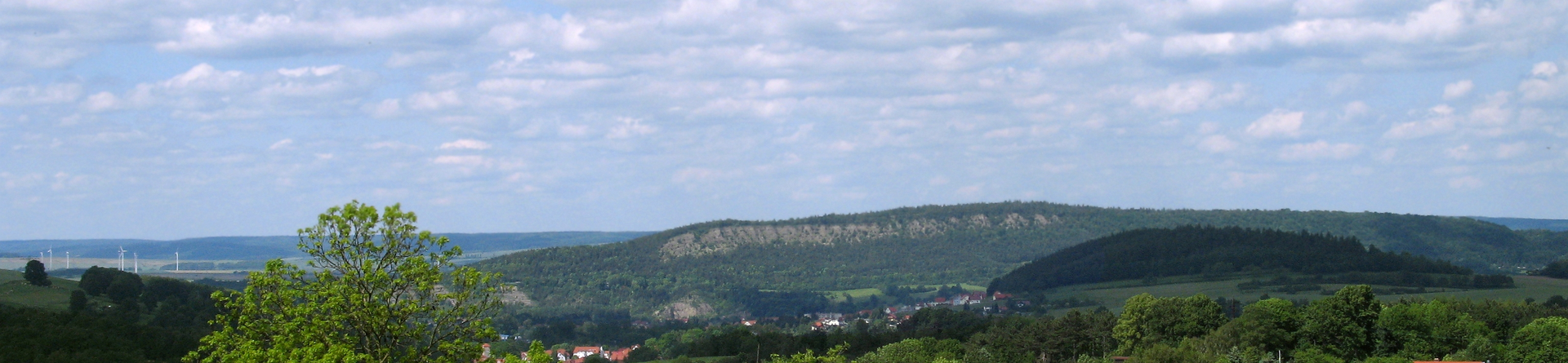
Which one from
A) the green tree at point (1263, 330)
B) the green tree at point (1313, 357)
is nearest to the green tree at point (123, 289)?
the green tree at point (1263, 330)

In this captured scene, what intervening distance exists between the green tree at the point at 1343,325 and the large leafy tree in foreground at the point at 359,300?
9034 centimetres

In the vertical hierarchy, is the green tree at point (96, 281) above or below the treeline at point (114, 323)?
above

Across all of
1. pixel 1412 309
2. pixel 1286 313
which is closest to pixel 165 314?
pixel 1286 313

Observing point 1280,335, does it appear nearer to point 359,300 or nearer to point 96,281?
point 359,300

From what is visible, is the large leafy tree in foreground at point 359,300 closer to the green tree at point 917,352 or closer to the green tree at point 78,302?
the green tree at point 917,352

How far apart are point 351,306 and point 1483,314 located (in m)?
118

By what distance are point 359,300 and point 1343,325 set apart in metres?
97.3

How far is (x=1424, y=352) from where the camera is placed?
349 feet

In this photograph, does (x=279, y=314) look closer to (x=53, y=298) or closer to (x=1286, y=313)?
(x=1286, y=313)

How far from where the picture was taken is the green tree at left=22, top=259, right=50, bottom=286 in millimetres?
178125

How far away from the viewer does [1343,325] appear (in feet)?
361

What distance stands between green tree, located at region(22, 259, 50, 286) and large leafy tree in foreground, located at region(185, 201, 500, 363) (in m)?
168

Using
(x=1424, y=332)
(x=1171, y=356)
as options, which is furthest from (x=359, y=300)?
(x=1424, y=332)

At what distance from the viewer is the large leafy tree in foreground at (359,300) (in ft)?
106
